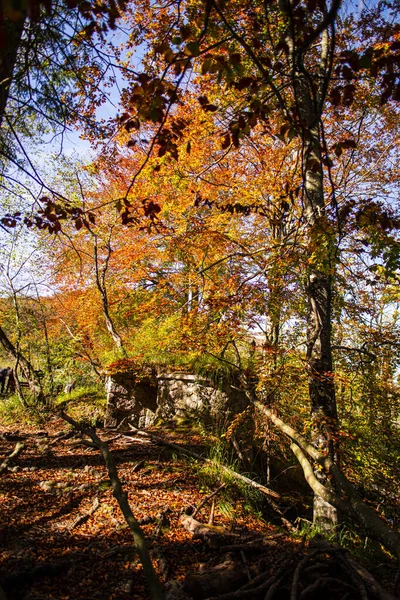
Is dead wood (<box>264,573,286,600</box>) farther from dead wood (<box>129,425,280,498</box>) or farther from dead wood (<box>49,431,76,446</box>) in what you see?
dead wood (<box>49,431,76,446</box>)

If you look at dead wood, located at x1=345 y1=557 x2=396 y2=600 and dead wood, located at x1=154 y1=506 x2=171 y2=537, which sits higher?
dead wood, located at x1=345 y1=557 x2=396 y2=600

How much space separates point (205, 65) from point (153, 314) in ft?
23.7

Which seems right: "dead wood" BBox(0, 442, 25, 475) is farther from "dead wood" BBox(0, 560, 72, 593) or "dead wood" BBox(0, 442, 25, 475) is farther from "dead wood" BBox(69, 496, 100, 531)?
"dead wood" BBox(0, 560, 72, 593)

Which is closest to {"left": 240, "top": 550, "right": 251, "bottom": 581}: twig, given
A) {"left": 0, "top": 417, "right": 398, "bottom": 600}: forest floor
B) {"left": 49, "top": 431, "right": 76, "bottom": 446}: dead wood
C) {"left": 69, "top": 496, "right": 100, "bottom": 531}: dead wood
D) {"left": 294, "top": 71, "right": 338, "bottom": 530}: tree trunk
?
{"left": 0, "top": 417, "right": 398, "bottom": 600}: forest floor

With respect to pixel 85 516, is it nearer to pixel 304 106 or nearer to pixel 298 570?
pixel 298 570

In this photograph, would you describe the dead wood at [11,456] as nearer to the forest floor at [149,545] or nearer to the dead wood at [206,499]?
the forest floor at [149,545]

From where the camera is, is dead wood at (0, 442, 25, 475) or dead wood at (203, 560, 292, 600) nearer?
dead wood at (203, 560, 292, 600)

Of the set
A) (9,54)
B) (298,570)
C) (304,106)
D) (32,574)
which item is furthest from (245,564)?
(304,106)

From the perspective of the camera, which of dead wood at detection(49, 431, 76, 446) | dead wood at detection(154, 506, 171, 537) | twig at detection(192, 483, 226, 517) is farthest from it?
dead wood at detection(49, 431, 76, 446)

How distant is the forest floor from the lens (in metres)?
2.45

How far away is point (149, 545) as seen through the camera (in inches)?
124

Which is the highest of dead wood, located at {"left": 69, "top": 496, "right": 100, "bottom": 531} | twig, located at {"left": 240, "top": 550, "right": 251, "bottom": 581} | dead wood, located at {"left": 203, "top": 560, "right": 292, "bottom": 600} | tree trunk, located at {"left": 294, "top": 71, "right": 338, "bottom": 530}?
tree trunk, located at {"left": 294, "top": 71, "right": 338, "bottom": 530}

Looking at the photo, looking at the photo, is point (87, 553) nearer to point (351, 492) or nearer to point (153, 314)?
point (351, 492)

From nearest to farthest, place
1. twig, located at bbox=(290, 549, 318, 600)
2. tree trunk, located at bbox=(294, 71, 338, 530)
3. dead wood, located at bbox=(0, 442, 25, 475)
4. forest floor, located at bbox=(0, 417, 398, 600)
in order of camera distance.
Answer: twig, located at bbox=(290, 549, 318, 600), forest floor, located at bbox=(0, 417, 398, 600), tree trunk, located at bbox=(294, 71, 338, 530), dead wood, located at bbox=(0, 442, 25, 475)
